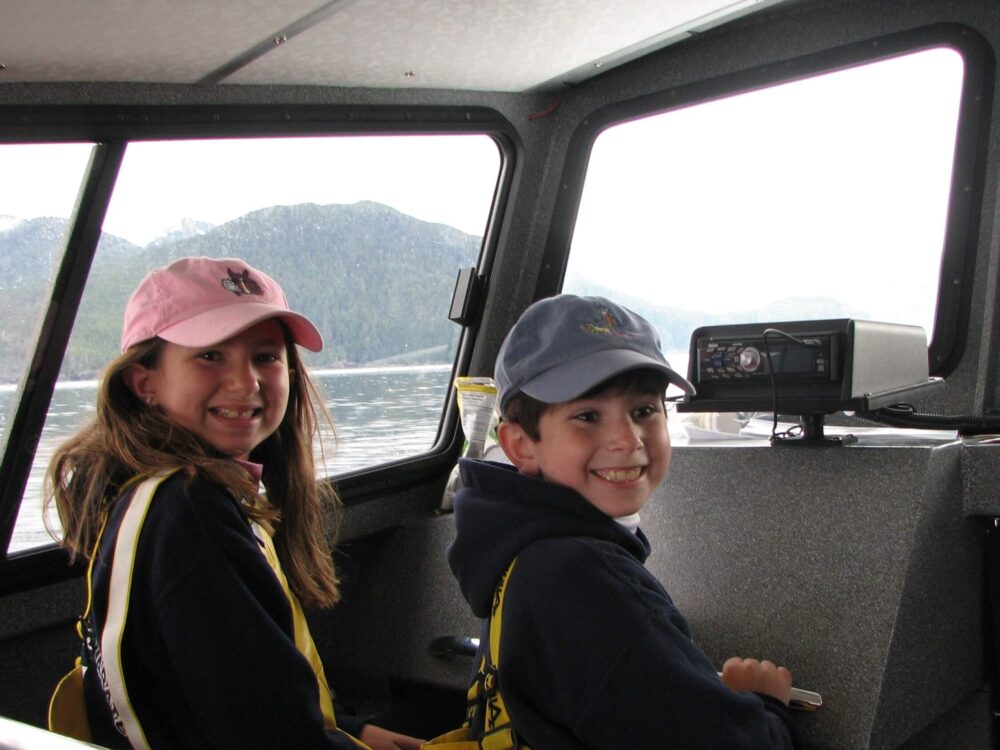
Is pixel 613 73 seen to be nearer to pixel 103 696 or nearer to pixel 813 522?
pixel 813 522

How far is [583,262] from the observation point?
3.07 m

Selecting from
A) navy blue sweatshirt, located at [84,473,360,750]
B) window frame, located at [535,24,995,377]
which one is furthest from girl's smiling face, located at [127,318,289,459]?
window frame, located at [535,24,995,377]

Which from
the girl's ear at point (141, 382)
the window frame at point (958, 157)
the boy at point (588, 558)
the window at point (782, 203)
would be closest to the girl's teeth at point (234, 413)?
the girl's ear at point (141, 382)

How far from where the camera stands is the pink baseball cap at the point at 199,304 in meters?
1.50

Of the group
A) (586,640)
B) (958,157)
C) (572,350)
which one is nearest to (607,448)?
(572,350)

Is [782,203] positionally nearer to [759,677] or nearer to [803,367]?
[803,367]

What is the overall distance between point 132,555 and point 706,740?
77 cm

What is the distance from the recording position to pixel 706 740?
117 centimetres

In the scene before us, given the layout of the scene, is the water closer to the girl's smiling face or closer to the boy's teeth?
the girl's smiling face

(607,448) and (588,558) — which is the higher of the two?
(607,448)

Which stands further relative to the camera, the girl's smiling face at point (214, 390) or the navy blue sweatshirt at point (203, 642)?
the girl's smiling face at point (214, 390)

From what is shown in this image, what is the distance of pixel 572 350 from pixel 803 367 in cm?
51

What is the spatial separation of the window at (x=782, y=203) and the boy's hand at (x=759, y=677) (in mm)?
1094

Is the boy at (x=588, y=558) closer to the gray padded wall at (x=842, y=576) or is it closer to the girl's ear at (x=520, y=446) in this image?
the girl's ear at (x=520, y=446)
